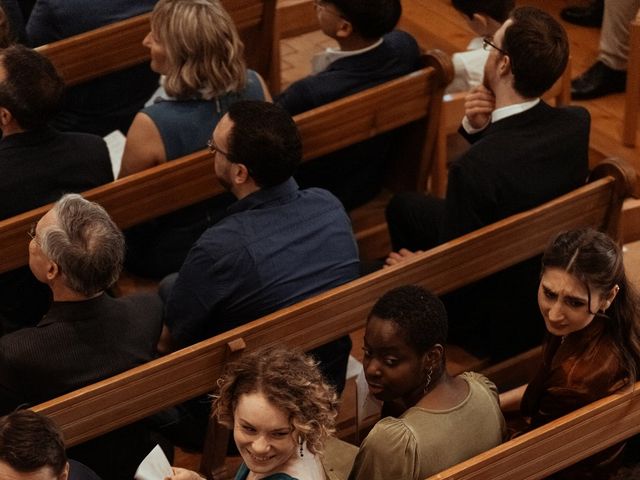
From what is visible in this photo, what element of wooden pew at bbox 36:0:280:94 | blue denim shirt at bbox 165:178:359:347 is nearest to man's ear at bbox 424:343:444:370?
blue denim shirt at bbox 165:178:359:347

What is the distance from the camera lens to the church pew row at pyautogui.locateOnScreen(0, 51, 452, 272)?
11.3 feet

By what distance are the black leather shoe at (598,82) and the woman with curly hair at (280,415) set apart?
2860 mm

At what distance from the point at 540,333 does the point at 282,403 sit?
144 cm

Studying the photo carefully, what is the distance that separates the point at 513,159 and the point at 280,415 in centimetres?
125

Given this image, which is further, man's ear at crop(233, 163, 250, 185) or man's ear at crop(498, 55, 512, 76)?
man's ear at crop(498, 55, 512, 76)

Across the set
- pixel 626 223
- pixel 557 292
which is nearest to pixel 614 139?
pixel 626 223

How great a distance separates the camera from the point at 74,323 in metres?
2.87

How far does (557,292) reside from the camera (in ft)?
9.39

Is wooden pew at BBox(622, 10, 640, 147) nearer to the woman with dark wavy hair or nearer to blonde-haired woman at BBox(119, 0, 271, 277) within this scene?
blonde-haired woman at BBox(119, 0, 271, 277)

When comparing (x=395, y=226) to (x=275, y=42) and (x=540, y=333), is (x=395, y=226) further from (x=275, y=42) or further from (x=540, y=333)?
(x=275, y=42)

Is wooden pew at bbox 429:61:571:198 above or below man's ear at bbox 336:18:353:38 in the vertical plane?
below

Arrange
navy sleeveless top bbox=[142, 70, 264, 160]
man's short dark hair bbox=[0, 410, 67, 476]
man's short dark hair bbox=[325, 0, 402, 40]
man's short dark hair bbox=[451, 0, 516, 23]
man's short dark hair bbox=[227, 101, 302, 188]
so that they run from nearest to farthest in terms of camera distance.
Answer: man's short dark hair bbox=[0, 410, 67, 476]
man's short dark hair bbox=[227, 101, 302, 188]
navy sleeveless top bbox=[142, 70, 264, 160]
man's short dark hair bbox=[325, 0, 402, 40]
man's short dark hair bbox=[451, 0, 516, 23]

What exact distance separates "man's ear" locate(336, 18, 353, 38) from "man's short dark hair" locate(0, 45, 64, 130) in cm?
96

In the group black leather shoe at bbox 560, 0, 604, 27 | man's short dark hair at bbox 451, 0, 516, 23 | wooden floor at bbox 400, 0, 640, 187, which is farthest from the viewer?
black leather shoe at bbox 560, 0, 604, 27
